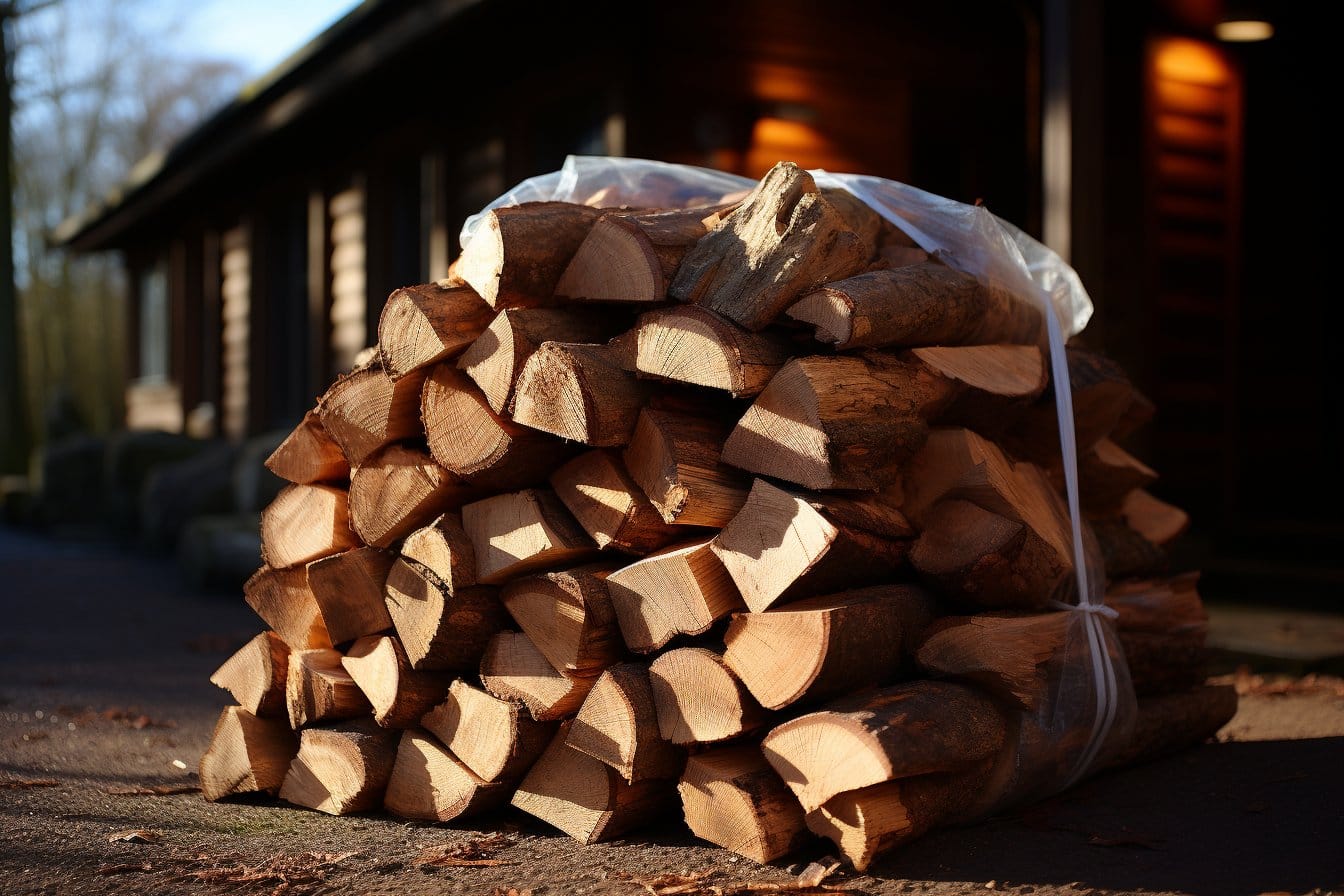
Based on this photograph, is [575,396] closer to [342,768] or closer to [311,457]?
[311,457]

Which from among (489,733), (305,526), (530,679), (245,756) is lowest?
(245,756)

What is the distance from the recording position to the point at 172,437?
42.2 ft

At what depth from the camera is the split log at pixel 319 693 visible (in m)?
3.24

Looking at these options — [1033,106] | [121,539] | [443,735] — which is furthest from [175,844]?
[121,539]

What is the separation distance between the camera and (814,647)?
265cm

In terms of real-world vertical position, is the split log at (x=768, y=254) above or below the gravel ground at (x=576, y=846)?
above

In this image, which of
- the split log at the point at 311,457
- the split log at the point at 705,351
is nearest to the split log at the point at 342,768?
the split log at the point at 311,457

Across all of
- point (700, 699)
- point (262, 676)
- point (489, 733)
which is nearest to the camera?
point (700, 699)

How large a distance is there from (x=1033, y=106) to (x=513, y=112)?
323 centimetres

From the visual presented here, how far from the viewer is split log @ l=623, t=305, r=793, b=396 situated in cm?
281

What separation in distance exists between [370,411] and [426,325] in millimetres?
287

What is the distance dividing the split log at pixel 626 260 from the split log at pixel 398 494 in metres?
0.53

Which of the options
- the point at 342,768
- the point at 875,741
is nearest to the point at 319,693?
the point at 342,768

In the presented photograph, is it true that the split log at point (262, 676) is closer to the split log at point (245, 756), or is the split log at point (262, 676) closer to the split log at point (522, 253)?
the split log at point (245, 756)
